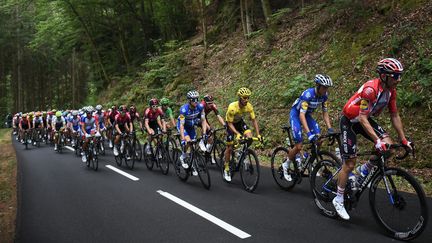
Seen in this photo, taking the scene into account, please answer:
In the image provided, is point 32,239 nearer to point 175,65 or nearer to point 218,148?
point 218,148

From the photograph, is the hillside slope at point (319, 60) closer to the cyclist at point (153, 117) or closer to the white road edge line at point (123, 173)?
the cyclist at point (153, 117)

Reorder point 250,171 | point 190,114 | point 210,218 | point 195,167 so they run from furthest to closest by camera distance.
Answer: point 190,114 < point 195,167 < point 250,171 < point 210,218

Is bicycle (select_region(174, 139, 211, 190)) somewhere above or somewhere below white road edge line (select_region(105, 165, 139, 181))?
above

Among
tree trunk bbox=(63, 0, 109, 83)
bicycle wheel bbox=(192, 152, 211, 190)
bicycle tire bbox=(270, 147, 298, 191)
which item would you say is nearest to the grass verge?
bicycle wheel bbox=(192, 152, 211, 190)

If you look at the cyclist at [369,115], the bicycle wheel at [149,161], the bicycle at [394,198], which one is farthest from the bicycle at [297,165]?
the bicycle wheel at [149,161]

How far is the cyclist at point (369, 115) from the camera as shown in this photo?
15.8 ft

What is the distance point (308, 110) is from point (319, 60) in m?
8.38

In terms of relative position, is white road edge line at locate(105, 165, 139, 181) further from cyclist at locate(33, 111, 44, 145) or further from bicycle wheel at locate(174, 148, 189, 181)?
cyclist at locate(33, 111, 44, 145)

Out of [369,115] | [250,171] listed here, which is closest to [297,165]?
[250,171]

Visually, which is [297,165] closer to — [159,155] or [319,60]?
[159,155]

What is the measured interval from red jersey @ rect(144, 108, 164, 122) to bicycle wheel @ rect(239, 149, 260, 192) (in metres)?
4.60

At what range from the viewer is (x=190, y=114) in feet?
32.6

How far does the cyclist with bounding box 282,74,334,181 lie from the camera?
6.88 metres

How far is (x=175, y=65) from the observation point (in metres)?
25.9
